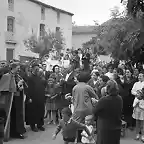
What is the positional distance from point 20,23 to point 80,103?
3330 cm

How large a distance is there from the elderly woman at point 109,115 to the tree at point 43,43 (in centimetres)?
2982

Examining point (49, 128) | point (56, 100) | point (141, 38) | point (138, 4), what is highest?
point (138, 4)

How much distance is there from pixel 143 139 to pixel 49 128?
2908 mm

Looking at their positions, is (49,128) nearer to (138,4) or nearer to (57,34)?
(138,4)

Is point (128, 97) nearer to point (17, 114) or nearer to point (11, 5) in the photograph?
point (17, 114)

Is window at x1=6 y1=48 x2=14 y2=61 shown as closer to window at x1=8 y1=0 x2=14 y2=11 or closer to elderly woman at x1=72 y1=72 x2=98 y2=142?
window at x1=8 y1=0 x2=14 y2=11

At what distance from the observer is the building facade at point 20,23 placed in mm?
37812

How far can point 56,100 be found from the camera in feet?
37.7

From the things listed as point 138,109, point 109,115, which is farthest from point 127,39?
point 109,115

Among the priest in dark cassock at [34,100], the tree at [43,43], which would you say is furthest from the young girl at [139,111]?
the tree at [43,43]

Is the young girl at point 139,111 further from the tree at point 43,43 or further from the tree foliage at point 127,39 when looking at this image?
the tree at point 43,43

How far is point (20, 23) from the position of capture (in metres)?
40.0

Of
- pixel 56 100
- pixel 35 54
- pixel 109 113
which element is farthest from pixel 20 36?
pixel 109 113

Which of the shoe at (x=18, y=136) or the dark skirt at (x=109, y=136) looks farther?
the shoe at (x=18, y=136)
